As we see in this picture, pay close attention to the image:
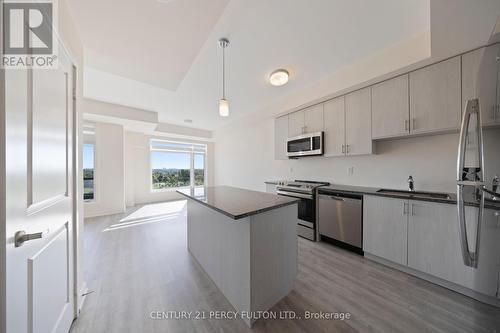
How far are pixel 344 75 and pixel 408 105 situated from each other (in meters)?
0.91

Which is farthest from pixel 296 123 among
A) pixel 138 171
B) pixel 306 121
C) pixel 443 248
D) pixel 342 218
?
pixel 138 171

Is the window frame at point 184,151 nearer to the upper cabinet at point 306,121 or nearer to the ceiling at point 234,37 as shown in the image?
the ceiling at point 234,37

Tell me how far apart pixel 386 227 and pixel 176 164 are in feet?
21.5

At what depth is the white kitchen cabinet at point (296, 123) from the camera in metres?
3.53

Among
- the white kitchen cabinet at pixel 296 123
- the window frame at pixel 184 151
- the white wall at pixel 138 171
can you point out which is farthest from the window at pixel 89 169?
the white kitchen cabinet at pixel 296 123

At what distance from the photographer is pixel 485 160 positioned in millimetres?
1134

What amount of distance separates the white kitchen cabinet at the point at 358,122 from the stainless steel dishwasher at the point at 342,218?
73 cm

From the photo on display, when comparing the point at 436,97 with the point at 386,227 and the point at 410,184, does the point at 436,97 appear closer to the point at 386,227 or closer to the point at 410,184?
the point at 410,184

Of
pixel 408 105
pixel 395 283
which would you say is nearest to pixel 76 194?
pixel 395 283

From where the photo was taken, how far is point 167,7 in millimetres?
1598

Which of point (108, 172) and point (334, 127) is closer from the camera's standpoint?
point (334, 127)

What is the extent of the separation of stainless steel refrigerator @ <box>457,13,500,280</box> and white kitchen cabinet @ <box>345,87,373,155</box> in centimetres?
113

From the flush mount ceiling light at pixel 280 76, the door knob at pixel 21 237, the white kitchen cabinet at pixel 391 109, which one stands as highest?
the flush mount ceiling light at pixel 280 76

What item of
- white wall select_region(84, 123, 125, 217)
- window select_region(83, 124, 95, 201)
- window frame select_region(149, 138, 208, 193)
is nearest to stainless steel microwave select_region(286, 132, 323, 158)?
white wall select_region(84, 123, 125, 217)
